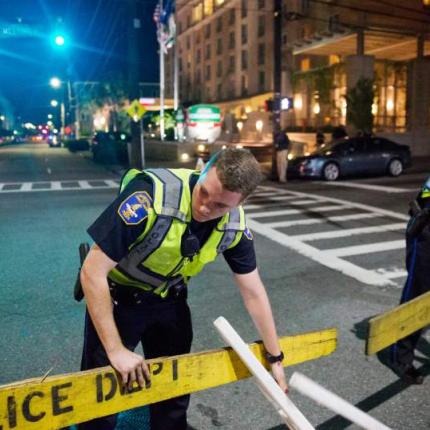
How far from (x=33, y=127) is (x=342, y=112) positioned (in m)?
176

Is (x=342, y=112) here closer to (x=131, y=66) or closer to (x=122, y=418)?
(x=131, y=66)

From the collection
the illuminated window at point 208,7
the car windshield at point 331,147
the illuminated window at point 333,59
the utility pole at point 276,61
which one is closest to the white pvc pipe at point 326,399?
the car windshield at point 331,147

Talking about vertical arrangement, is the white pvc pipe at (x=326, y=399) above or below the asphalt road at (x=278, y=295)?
above

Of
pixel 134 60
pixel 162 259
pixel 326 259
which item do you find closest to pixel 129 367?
pixel 162 259

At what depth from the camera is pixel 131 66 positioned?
2061cm

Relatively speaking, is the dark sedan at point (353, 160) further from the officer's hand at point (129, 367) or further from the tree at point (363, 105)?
the officer's hand at point (129, 367)

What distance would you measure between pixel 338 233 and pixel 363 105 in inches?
784

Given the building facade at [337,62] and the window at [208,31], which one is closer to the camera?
the building facade at [337,62]

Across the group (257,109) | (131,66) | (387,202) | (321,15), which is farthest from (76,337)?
(257,109)

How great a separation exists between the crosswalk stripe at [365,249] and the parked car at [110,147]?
21.1 meters

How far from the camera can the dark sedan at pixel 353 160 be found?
60.6 feet

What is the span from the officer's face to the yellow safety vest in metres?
0.07

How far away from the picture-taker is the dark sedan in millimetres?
18469

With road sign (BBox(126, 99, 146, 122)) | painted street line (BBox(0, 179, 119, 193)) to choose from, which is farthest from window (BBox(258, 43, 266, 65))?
painted street line (BBox(0, 179, 119, 193))
